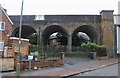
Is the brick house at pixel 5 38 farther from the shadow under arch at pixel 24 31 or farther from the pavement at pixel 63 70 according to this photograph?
the shadow under arch at pixel 24 31

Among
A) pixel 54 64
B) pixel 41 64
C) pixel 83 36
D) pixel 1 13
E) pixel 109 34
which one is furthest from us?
pixel 83 36

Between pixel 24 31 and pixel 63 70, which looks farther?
pixel 24 31

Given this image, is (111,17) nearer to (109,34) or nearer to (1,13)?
(109,34)

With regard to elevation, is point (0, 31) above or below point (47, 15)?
below

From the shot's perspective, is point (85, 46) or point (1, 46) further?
point (85, 46)

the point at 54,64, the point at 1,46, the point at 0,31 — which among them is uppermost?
the point at 0,31

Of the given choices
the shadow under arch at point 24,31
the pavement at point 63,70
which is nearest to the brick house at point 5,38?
the pavement at point 63,70

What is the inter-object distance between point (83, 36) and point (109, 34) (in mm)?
15641

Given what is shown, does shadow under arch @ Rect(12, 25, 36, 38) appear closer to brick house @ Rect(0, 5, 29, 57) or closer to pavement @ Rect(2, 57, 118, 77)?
brick house @ Rect(0, 5, 29, 57)

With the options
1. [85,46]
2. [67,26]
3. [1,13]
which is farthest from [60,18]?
[1,13]

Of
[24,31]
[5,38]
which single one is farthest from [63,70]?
[24,31]

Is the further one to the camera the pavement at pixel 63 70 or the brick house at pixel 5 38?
the brick house at pixel 5 38

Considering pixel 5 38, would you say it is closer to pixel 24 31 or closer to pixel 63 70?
pixel 63 70

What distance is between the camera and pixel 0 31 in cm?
2405
